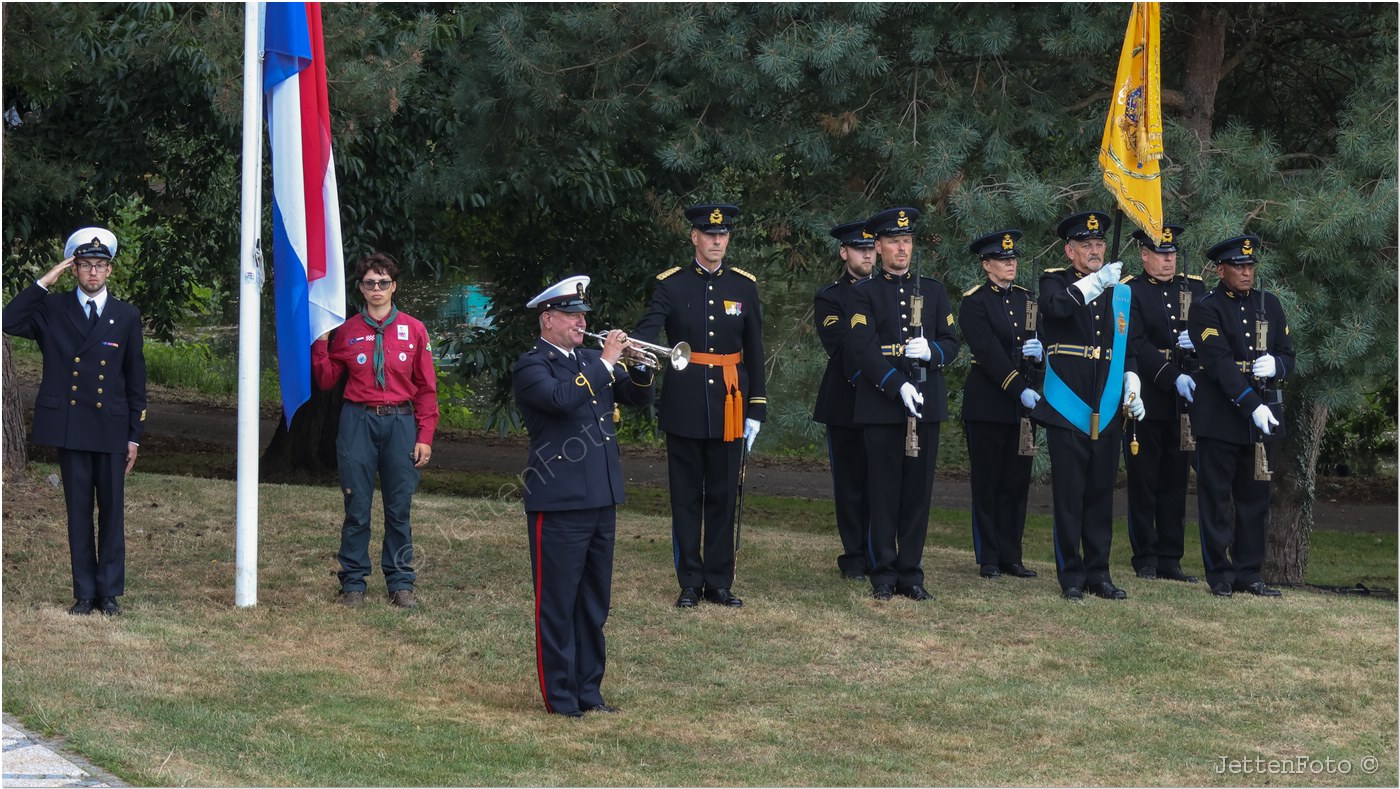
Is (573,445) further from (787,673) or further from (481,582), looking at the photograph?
(481,582)

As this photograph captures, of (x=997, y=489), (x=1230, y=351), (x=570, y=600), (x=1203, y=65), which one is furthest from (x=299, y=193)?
(x=1203, y=65)

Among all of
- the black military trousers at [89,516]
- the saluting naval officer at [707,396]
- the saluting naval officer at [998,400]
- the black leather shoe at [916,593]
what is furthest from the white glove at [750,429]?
the black military trousers at [89,516]

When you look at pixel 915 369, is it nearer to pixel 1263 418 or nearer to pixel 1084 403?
pixel 1084 403

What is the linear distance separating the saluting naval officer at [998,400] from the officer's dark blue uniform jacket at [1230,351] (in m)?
0.96

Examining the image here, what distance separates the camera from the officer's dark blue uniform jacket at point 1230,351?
389 inches

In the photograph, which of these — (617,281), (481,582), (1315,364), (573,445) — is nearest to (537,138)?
(617,281)

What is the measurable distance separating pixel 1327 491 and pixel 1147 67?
40.6 ft

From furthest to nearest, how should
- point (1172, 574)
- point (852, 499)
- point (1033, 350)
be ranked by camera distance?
point (1172, 574), point (852, 499), point (1033, 350)

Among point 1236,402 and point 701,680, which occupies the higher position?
point 1236,402

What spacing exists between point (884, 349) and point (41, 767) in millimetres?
5102

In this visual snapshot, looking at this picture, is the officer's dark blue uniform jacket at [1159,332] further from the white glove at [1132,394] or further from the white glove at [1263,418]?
the white glove at [1263,418]

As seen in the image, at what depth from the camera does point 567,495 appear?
7066 millimetres

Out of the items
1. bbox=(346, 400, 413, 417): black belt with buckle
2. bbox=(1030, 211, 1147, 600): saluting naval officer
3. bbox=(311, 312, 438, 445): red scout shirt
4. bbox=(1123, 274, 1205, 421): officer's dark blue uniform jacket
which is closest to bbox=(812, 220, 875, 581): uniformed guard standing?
bbox=(1030, 211, 1147, 600): saluting naval officer

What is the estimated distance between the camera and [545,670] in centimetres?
710
